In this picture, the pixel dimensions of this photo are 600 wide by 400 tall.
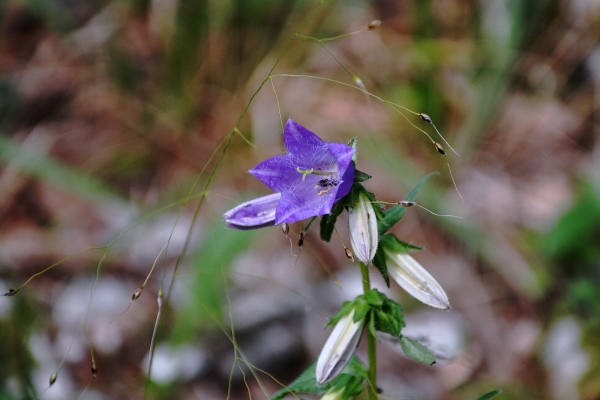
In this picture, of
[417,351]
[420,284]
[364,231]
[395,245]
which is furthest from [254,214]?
[417,351]

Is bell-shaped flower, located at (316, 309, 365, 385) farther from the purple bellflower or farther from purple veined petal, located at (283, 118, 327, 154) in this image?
purple veined petal, located at (283, 118, 327, 154)

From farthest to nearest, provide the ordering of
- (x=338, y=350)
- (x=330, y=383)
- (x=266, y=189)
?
(x=266, y=189), (x=330, y=383), (x=338, y=350)

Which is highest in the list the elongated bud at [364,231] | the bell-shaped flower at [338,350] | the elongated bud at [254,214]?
the elongated bud at [364,231]

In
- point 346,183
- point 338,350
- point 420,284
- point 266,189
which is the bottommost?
point 266,189

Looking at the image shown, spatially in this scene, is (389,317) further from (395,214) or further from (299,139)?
(299,139)

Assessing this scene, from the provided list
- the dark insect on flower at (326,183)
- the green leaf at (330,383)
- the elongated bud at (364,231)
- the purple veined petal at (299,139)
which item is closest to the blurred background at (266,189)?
the dark insect on flower at (326,183)

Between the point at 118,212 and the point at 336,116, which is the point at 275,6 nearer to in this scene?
the point at 336,116

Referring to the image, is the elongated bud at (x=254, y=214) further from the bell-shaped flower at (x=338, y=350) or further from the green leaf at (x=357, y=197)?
the bell-shaped flower at (x=338, y=350)
